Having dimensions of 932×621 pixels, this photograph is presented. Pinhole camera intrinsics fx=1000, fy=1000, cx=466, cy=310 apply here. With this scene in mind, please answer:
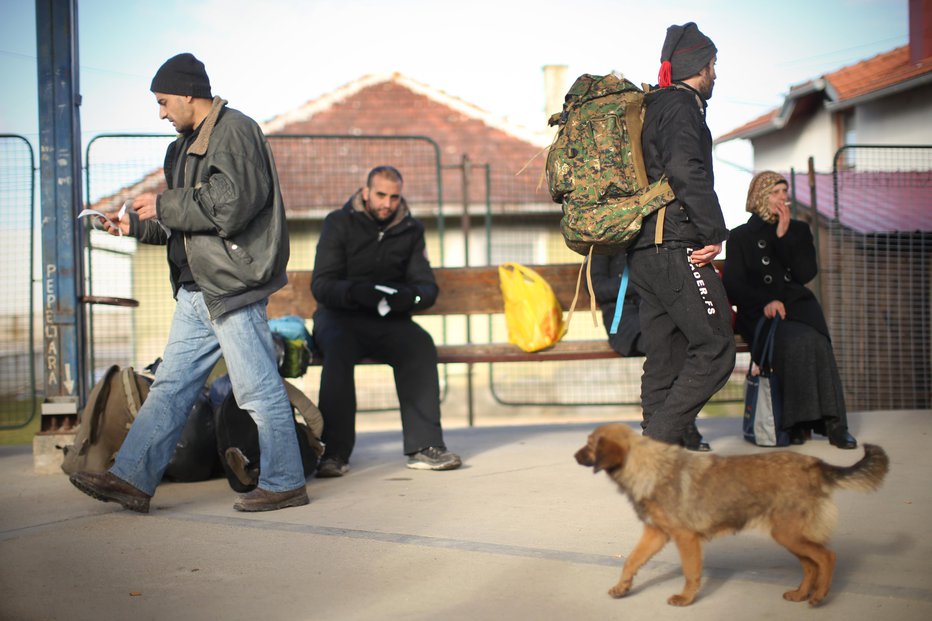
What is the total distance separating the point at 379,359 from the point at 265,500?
1.66m

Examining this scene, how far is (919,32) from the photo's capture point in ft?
61.2

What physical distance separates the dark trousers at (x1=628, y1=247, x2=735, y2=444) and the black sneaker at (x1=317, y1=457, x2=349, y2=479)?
2216mm

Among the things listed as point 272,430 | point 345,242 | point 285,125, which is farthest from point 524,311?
point 285,125

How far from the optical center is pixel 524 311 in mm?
7031

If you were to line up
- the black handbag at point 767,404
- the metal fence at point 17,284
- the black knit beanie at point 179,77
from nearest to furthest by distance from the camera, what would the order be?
the black knit beanie at point 179,77 → the black handbag at point 767,404 → the metal fence at point 17,284

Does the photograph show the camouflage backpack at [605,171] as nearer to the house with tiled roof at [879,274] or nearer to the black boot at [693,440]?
the black boot at [693,440]

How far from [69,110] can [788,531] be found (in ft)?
16.0

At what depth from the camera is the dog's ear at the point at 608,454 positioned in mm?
3264

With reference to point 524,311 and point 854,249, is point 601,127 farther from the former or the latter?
point 854,249

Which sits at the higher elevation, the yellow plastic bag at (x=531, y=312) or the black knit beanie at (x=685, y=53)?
the black knit beanie at (x=685, y=53)

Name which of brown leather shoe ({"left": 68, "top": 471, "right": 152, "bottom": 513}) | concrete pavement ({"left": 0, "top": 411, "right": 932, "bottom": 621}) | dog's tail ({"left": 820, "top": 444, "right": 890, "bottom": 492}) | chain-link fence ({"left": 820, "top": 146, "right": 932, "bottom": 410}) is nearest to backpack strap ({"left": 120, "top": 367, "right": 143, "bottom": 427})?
concrete pavement ({"left": 0, "top": 411, "right": 932, "bottom": 621})

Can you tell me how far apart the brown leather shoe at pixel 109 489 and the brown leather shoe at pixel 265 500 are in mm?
462

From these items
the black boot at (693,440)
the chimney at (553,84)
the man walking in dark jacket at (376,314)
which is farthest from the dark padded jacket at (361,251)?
the chimney at (553,84)

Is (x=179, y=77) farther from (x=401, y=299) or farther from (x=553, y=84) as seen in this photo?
(x=553, y=84)
